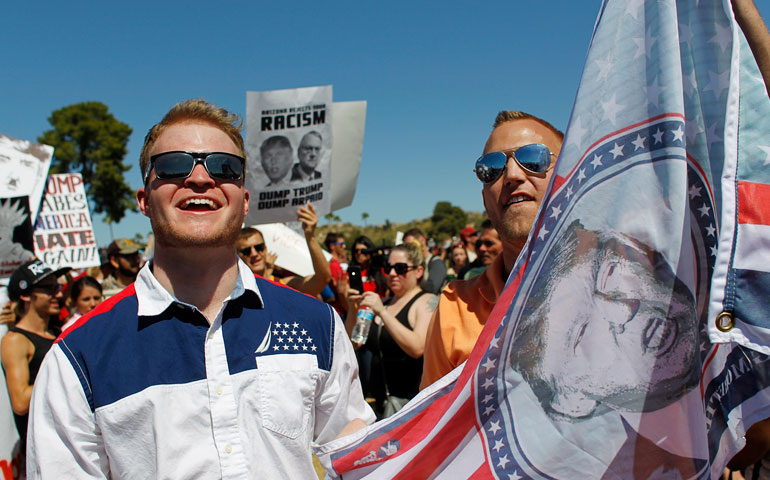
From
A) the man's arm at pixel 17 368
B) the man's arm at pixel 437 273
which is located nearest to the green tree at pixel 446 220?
the man's arm at pixel 437 273

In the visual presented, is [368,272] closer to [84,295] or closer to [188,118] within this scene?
[84,295]

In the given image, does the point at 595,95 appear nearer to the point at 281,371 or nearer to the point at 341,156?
the point at 281,371

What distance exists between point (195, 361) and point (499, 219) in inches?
49.9

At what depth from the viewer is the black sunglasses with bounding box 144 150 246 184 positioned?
6.38 ft

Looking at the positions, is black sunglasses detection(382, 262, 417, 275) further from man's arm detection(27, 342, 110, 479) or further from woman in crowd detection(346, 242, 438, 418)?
man's arm detection(27, 342, 110, 479)

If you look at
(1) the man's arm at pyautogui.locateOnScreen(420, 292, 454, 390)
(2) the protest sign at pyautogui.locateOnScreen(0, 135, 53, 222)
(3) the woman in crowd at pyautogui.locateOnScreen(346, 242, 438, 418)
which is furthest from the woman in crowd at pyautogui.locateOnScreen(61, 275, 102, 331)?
(1) the man's arm at pyautogui.locateOnScreen(420, 292, 454, 390)

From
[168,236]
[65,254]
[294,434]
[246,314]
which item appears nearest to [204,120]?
[168,236]

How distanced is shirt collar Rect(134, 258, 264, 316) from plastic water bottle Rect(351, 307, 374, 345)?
6.59 ft

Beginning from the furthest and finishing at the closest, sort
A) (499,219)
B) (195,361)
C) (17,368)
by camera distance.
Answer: (17,368) < (499,219) < (195,361)

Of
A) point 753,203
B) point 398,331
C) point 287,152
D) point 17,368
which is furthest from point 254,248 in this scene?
point 753,203

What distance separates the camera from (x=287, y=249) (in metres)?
6.83

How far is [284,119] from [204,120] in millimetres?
2483

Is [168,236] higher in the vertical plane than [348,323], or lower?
higher

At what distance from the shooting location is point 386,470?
152cm
